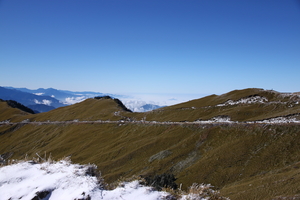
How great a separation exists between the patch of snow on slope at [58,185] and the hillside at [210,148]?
18.6 m

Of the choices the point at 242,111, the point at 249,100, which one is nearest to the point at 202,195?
the point at 242,111

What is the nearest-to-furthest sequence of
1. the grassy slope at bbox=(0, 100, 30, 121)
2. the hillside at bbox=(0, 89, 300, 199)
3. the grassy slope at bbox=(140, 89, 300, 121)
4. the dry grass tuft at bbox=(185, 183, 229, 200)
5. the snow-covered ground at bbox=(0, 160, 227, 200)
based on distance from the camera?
the dry grass tuft at bbox=(185, 183, 229, 200)
the snow-covered ground at bbox=(0, 160, 227, 200)
the hillside at bbox=(0, 89, 300, 199)
the grassy slope at bbox=(140, 89, 300, 121)
the grassy slope at bbox=(0, 100, 30, 121)

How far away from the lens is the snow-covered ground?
36.7 feet

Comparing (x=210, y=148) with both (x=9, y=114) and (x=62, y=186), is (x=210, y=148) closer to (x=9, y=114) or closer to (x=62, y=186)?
(x=62, y=186)

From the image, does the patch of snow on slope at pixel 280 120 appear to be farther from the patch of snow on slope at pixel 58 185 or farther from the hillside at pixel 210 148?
the patch of snow on slope at pixel 58 185

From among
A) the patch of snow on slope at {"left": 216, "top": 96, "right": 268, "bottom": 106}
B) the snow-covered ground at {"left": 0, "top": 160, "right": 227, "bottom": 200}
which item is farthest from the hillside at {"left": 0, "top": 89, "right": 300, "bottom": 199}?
the snow-covered ground at {"left": 0, "top": 160, "right": 227, "bottom": 200}

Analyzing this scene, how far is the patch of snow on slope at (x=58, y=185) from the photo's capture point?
11.2 metres

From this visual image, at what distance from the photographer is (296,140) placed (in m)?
38.1

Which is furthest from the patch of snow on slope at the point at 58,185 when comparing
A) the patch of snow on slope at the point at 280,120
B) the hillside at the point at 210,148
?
the patch of snow on slope at the point at 280,120


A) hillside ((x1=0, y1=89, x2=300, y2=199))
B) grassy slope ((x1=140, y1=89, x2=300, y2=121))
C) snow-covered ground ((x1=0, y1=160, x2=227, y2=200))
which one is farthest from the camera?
grassy slope ((x1=140, y1=89, x2=300, y2=121))

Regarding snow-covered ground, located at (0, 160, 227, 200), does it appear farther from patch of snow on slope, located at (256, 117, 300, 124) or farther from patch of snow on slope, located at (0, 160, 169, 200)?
patch of snow on slope, located at (256, 117, 300, 124)

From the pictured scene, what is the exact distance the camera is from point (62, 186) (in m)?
12.1

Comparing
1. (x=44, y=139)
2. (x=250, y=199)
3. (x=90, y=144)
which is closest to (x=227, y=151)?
(x=250, y=199)

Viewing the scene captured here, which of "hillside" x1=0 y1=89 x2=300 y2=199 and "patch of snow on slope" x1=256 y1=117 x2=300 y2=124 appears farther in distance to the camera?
"patch of snow on slope" x1=256 y1=117 x2=300 y2=124
